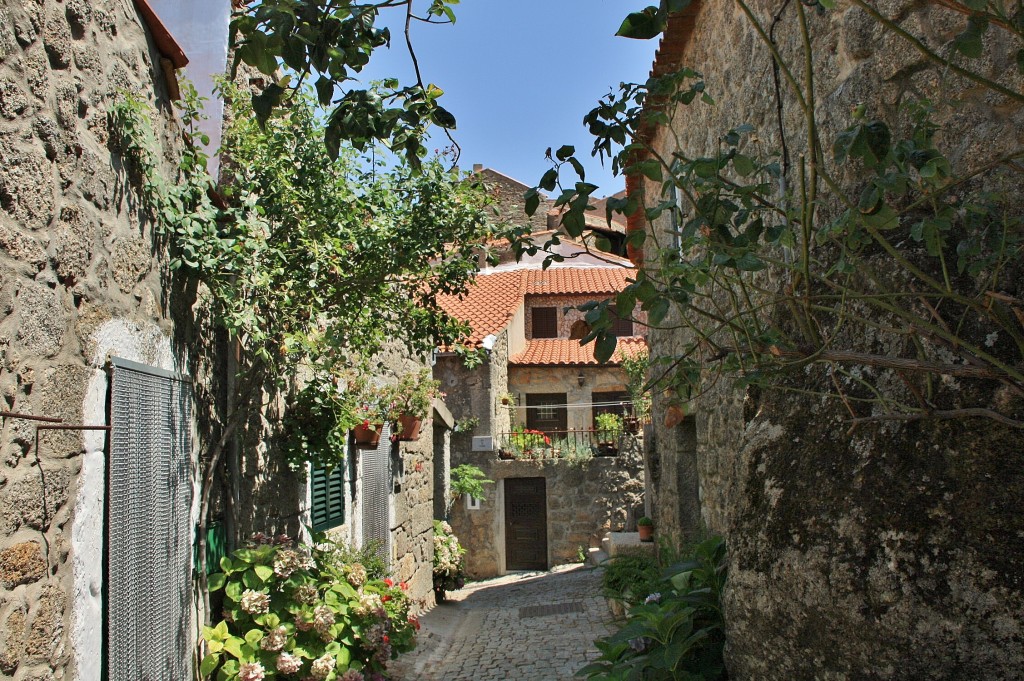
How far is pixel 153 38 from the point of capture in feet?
13.6

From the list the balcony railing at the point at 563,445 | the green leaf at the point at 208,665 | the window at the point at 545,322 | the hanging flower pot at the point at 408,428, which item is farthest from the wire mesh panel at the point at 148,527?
the window at the point at 545,322

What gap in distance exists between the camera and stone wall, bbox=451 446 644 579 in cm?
1727

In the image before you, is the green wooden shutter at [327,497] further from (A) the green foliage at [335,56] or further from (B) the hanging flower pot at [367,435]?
(A) the green foliage at [335,56]

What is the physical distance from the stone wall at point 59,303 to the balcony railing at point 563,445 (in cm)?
1416

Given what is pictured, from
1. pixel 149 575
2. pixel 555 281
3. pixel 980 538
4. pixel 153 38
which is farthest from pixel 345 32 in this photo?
pixel 555 281

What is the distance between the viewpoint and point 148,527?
12.5 ft

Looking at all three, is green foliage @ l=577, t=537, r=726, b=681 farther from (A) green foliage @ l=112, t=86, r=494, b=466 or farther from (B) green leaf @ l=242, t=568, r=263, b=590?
(A) green foliage @ l=112, t=86, r=494, b=466

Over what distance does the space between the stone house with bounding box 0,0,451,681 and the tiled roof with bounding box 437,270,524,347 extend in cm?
1309

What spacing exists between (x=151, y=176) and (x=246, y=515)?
2.25m

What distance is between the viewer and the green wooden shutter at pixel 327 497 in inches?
266

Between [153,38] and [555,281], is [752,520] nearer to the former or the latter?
[153,38]

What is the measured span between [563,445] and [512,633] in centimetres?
822

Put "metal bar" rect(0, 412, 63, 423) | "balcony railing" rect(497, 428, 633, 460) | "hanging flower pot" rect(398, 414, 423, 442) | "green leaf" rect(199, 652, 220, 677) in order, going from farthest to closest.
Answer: "balcony railing" rect(497, 428, 633, 460)
"hanging flower pot" rect(398, 414, 423, 442)
"green leaf" rect(199, 652, 220, 677)
"metal bar" rect(0, 412, 63, 423)

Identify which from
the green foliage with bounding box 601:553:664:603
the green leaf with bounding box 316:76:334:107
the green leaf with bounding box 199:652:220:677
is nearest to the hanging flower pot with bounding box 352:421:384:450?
the green foliage with bounding box 601:553:664:603
